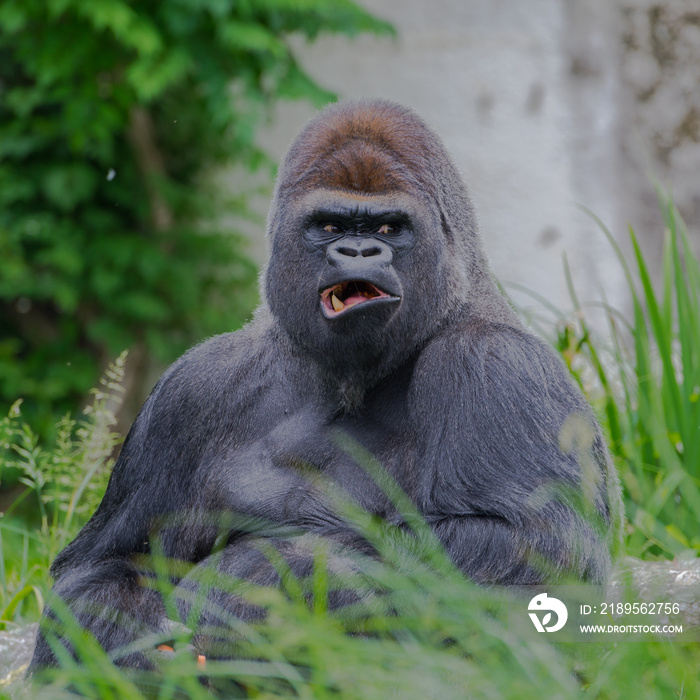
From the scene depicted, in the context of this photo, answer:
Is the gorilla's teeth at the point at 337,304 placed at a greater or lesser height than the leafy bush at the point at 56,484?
greater

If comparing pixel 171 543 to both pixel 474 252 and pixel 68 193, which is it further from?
pixel 68 193

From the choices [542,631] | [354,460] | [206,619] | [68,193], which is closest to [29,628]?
[206,619]

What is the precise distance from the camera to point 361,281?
2.46m

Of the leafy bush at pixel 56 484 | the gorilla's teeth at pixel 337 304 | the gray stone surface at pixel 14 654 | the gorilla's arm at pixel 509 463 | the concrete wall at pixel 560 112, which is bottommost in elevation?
the gray stone surface at pixel 14 654

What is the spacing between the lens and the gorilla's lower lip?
2.46 metres

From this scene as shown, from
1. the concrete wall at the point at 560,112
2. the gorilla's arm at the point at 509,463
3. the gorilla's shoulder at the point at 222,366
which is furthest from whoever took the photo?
the concrete wall at the point at 560,112

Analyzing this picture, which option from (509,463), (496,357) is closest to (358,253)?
(496,357)

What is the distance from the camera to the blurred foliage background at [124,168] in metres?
5.30

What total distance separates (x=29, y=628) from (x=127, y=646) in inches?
35.2

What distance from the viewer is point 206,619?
2371 mm

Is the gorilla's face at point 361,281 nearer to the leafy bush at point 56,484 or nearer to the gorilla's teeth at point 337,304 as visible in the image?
the gorilla's teeth at point 337,304

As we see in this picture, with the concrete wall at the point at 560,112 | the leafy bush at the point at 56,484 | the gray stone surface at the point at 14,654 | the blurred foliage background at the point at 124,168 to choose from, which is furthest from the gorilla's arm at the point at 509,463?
the concrete wall at the point at 560,112

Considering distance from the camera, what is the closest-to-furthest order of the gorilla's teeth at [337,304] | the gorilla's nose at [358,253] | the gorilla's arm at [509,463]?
the gorilla's arm at [509,463] < the gorilla's nose at [358,253] < the gorilla's teeth at [337,304]

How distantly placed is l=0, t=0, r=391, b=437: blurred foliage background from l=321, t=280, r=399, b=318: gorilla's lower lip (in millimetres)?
2872
